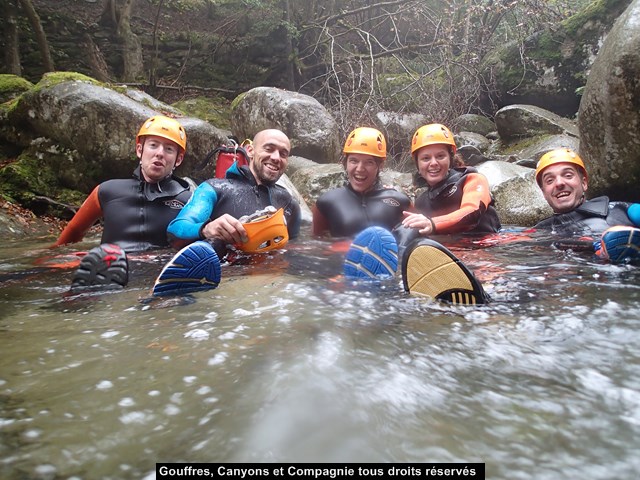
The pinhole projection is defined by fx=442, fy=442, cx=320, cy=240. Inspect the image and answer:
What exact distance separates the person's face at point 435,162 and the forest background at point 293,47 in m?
6.40

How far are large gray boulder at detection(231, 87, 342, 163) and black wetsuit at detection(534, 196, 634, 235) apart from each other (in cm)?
694

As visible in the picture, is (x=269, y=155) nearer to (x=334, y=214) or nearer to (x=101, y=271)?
(x=334, y=214)

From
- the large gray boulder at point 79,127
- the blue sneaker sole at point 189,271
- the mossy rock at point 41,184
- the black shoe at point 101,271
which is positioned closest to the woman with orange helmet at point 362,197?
the blue sneaker sole at point 189,271

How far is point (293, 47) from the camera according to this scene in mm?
15078

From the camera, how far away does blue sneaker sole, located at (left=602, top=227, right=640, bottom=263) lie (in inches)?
123

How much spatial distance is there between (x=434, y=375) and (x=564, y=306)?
123cm

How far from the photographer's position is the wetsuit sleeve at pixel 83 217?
185 inches

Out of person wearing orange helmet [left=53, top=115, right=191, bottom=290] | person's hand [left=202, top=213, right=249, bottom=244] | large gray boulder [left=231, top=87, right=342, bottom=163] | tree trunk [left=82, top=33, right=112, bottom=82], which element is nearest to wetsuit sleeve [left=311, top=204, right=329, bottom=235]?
person wearing orange helmet [left=53, top=115, right=191, bottom=290]

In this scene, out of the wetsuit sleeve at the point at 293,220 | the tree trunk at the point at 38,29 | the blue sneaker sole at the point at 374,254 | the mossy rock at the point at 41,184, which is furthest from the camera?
the tree trunk at the point at 38,29

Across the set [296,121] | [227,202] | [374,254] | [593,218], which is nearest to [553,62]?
[296,121]

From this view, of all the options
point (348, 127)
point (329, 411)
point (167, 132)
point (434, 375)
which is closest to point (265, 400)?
point (329, 411)

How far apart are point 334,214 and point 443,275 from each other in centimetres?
294

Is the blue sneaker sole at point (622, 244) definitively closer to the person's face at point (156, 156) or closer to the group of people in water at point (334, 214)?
the group of people in water at point (334, 214)

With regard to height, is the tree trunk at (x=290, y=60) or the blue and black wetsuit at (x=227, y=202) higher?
the tree trunk at (x=290, y=60)
